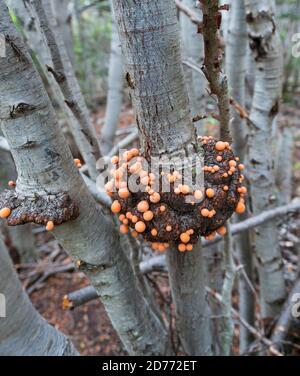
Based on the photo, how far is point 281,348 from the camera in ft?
6.32

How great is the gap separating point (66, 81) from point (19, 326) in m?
0.84

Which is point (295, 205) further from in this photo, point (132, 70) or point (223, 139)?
point (132, 70)

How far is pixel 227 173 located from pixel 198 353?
90 centimetres

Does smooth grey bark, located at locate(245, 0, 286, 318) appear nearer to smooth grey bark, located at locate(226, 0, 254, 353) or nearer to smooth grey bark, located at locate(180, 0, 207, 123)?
smooth grey bark, located at locate(226, 0, 254, 353)

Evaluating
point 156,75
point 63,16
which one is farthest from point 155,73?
point 63,16

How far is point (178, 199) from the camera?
0.91 m

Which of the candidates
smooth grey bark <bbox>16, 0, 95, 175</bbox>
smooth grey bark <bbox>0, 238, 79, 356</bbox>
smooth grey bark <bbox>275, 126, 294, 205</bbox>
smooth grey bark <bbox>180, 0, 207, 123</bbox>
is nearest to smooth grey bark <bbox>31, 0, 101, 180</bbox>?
smooth grey bark <bbox>16, 0, 95, 175</bbox>

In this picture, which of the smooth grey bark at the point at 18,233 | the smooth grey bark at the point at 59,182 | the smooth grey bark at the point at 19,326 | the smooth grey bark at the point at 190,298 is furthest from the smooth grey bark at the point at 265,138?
the smooth grey bark at the point at 18,233

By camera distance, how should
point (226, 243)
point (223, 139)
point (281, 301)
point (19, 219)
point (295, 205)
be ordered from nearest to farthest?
1. point (19, 219)
2. point (223, 139)
3. point (226, 243)
4. point (295, 205)
5. point (281, 301)

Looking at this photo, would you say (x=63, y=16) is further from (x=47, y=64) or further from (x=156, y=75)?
(x=156, y=75)

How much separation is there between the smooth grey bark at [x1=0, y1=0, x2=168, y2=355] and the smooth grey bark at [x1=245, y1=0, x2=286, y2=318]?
1048 mm

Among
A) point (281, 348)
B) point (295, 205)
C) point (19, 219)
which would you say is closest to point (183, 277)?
point (19, 219)

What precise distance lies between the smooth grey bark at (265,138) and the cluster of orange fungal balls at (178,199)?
0.91 m

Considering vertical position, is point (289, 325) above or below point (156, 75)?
below
